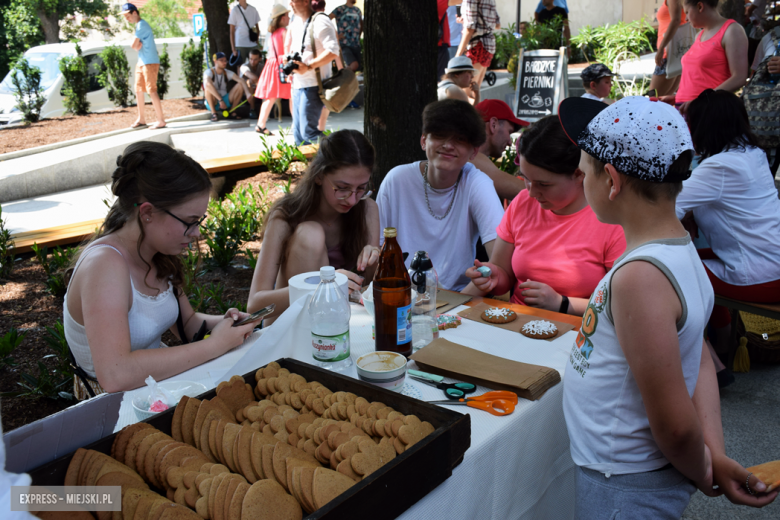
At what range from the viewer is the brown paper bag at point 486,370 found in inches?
60.2

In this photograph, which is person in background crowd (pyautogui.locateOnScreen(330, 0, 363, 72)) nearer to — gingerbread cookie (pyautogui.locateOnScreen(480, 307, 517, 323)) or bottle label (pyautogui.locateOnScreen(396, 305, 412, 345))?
gingerbread cookie (pyautogui.locateOnScreen(480, 307, 517, 323))

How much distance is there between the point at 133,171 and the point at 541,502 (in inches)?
69.7

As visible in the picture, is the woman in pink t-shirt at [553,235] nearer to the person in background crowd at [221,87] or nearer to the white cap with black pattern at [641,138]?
the white cap with black pattern at [641,138]

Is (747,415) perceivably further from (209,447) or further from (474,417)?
(209,447)

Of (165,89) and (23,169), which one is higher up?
(165,89)

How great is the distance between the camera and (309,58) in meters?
6.69

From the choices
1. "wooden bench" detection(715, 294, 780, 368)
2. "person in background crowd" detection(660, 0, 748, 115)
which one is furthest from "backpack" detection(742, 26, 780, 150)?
"wooden bench" detection(715, 294, 780, 368)

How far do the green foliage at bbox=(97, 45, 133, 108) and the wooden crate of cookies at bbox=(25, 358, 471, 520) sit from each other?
44.4 feet

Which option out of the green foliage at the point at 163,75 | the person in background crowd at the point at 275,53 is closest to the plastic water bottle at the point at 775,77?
the person in background crowd at the point at 275,53

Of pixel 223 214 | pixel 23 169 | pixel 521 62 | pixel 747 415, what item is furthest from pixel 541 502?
pixel 23 169

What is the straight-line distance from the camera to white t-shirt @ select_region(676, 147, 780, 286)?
3020 mm

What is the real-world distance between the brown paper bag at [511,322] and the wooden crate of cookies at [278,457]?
2.74 ft

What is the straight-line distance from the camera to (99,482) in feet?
3.41

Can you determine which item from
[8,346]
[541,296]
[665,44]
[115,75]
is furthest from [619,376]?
[115,75]
